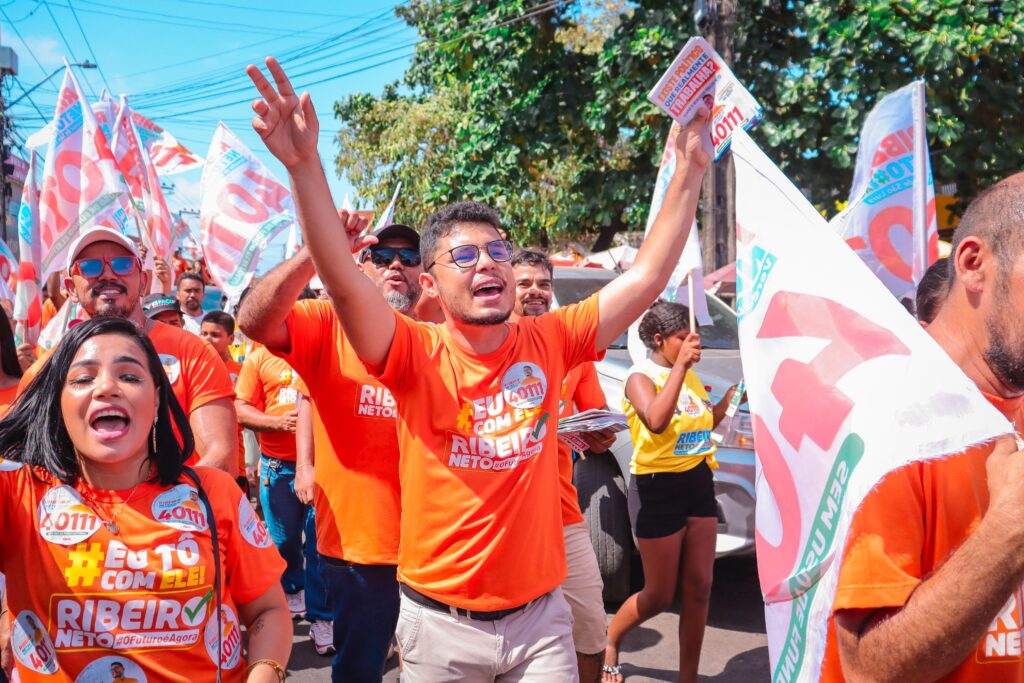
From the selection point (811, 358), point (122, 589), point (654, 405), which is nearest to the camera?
point (811, 358)

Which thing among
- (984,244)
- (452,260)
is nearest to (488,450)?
(452,260)

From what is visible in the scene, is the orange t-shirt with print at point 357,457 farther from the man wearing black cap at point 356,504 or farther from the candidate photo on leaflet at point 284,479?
the candidate photo on leaflet at point 284,479

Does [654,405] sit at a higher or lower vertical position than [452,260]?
lower

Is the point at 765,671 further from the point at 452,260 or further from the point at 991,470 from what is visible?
the point at 991,470

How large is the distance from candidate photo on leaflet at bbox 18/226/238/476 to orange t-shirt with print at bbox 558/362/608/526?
4.74ft

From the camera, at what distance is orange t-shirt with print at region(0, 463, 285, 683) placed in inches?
84.4

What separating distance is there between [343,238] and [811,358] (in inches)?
50.8

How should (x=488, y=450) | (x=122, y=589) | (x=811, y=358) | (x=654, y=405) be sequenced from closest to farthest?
(x=811, y=358) → (x=122, y=589) → (x=488, y=450) → (x=654, y=405)

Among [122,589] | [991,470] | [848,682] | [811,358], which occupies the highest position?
[811,358]

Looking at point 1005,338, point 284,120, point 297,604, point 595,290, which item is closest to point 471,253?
point 284,120

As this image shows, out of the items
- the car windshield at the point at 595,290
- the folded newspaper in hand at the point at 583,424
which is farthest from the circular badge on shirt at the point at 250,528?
the car windshield at the point at 595,290

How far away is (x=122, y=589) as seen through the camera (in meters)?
2.16

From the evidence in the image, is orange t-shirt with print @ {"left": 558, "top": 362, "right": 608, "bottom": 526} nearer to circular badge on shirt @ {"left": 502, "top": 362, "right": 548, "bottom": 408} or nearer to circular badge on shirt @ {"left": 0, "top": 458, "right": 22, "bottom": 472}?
circular badge on shirt @ {"left": 502, "top": 362, "right": 548, "bottom": 408}

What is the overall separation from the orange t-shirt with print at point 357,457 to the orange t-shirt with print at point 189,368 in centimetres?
57
